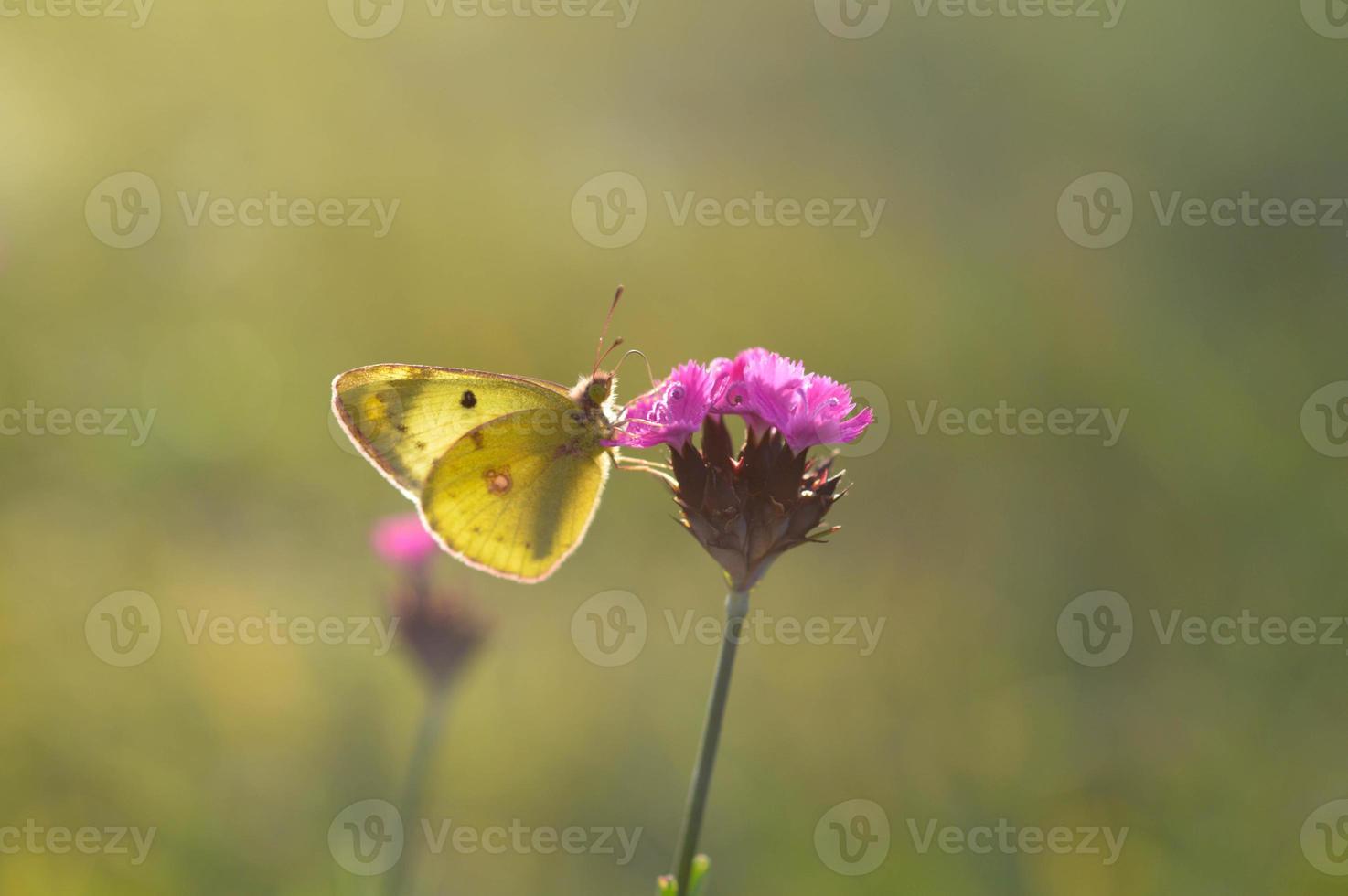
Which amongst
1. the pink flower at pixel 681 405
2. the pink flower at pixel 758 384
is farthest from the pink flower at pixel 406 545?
the pink flower at pixel 758 384

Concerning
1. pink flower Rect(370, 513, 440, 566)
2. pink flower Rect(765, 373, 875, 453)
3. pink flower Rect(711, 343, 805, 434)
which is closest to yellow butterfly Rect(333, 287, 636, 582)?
pink flower Rect(711, 343, 805, 434)

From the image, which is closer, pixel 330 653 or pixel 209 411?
pixel 330 653

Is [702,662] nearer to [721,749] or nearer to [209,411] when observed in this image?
[721,749]

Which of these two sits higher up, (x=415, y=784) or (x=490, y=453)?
(x=490, y=453)

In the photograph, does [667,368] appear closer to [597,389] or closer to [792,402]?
[597,389]

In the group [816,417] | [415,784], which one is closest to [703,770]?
[816,417]

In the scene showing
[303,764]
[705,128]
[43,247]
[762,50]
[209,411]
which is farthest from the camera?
[762,50]

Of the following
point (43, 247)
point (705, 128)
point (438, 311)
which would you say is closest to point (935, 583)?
point (438, 311)

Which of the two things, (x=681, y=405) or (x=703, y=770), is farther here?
(x=681, y=405)
